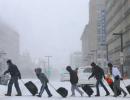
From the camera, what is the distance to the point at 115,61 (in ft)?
351

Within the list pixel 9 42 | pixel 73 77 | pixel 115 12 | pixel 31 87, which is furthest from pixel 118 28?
pixel 31 87

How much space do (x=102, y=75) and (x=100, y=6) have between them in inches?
6479

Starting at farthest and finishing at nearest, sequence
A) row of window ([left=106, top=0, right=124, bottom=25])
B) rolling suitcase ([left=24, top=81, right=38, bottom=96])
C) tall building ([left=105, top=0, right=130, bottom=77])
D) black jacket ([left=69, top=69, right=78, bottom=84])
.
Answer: row of window ([left=106, top=0, right=124, bottom=25]) → tall building ([left=105, top=0, right=130, bottom=77]) → black jacket ([left=69, top=69, right=78, bottom=84]) → rolling suitcase ([left=24, top=81, right=38, bottom=96])

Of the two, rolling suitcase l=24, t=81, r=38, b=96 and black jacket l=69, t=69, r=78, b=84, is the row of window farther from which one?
rolling suitcase l=24, t=81, r=38, b=96

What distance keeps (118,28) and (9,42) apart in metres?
72.1


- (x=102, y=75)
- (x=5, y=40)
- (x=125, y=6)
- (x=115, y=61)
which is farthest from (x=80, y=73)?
(x=5, y=40)

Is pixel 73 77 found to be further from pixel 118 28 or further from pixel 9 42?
pixel 9 42

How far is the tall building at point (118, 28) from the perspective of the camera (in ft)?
295

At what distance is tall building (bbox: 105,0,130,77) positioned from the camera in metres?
89.8

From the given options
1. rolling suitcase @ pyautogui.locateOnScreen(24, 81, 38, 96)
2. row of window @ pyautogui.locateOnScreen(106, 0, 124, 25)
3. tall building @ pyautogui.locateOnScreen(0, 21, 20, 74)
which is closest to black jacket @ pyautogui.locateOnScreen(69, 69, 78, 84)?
rolling suitcase @ pyautogui.locateOnScreen(24, 81, 38, 96)

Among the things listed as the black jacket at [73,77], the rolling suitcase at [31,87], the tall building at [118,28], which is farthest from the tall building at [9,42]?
the black jacket at [73,77]

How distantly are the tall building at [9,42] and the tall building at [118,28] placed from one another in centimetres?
4424

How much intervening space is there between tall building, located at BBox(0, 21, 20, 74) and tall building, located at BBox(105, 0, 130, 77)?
44.2 m

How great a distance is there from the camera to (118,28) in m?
105
